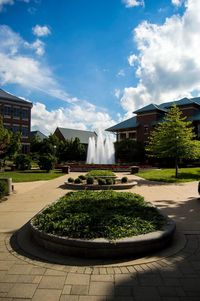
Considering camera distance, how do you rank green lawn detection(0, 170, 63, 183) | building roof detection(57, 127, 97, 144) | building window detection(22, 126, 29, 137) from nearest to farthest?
green lawn detection(0, 170, 63, 183), building window detection(22, 126, 29, 137), building roof detection(57, 127, 97, 144)

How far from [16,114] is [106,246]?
62184 millimetres

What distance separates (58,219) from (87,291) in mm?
2712

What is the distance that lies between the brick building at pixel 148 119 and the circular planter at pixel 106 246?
4804 cm

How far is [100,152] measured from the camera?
164 feet

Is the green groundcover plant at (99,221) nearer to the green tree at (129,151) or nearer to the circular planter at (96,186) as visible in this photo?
the circular planter at (96,186)

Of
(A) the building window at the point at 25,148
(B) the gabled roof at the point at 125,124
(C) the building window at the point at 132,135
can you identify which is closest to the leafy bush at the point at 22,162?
(C) the building window at the point at 132,135

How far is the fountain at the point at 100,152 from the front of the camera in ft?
161

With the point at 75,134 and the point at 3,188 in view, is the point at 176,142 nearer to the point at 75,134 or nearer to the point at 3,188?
the point at 3,188

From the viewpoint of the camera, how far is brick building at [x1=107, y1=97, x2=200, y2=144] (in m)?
52.2

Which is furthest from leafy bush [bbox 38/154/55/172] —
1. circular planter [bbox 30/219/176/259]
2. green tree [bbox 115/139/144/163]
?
circular planter [bbox 30/219/176/259]

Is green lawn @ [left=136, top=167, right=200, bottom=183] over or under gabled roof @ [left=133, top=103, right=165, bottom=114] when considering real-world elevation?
under

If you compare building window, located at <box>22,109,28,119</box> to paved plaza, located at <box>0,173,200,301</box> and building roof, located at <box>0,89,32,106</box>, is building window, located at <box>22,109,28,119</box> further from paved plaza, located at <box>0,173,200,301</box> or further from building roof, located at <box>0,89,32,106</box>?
paved plaza, located at <box>0,173,200,301</box>

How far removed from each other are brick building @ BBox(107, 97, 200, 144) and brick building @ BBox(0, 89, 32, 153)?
18678mm

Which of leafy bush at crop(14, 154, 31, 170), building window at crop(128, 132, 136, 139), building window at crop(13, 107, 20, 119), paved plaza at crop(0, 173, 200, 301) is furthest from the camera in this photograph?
building window at crop(13, 107, 20, 119)
